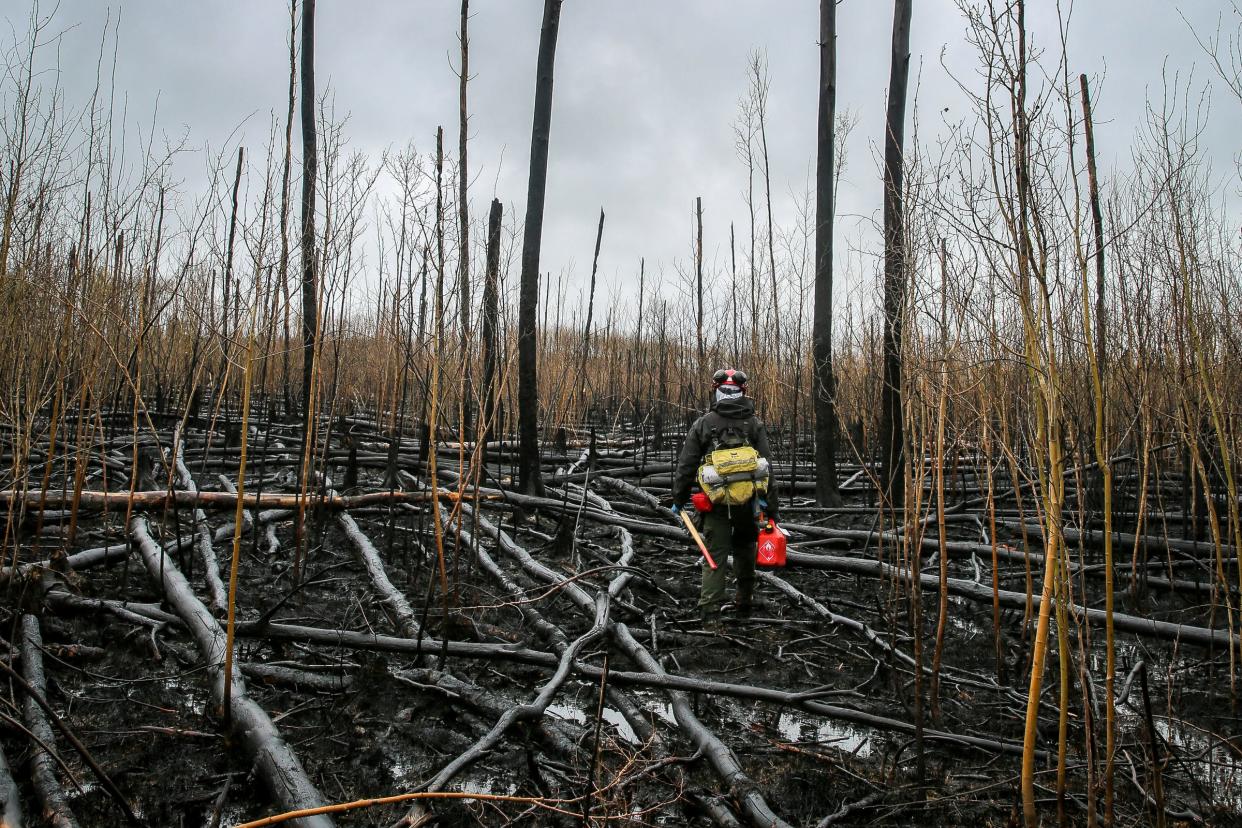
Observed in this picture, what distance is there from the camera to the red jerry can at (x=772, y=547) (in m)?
4.12

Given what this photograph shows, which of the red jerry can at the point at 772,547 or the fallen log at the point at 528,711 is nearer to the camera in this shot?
the fallen log at the point at 528,711

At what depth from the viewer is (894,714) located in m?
2.76

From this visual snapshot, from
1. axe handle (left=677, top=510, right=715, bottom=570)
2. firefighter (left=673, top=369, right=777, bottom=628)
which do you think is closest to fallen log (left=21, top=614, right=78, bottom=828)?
axe handle (left=677, top=510, right=715, bottom=570)

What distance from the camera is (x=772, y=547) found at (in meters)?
4.14

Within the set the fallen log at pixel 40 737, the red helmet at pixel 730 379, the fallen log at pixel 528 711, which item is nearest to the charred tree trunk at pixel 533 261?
the red helmet at pixel 730 379

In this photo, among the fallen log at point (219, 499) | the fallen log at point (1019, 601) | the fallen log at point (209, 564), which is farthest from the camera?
the fallen log at point (219, 499)

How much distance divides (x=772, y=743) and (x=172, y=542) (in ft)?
12.2

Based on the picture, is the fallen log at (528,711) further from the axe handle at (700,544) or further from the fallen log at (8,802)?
the fallen log at (8,802)

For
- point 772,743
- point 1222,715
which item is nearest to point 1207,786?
point 1222,715

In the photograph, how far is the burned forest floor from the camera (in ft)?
6.68

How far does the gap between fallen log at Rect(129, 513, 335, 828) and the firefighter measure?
2.37 m

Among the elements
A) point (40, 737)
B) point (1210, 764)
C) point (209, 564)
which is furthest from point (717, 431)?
point (40, 737)

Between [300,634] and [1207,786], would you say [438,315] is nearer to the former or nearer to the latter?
[300,634]

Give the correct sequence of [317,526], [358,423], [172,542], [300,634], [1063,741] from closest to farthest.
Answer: [1063,741] < [300,634] < [172,542] < [317,526] < [358,423]
